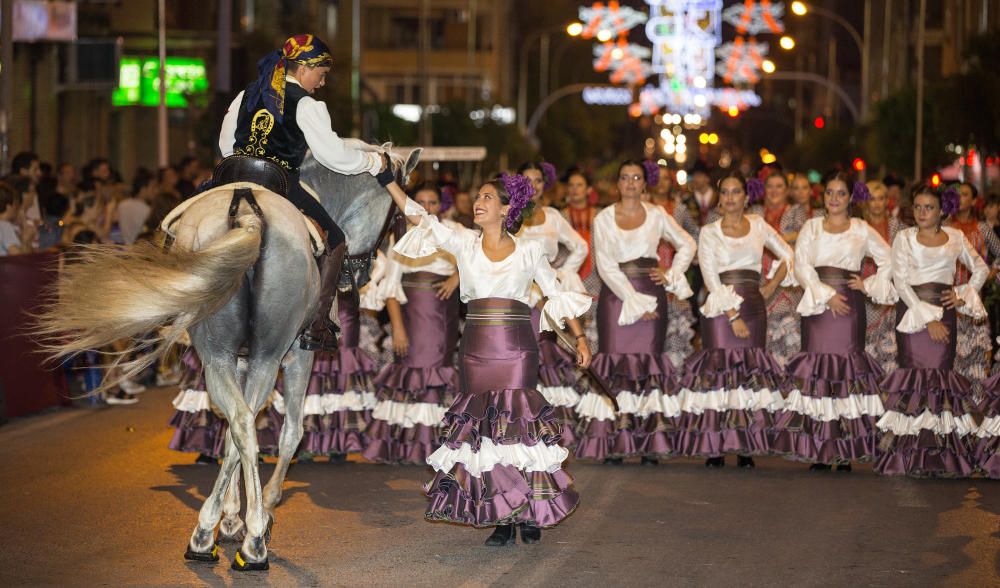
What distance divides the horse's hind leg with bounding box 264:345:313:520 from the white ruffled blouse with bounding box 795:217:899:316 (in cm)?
445

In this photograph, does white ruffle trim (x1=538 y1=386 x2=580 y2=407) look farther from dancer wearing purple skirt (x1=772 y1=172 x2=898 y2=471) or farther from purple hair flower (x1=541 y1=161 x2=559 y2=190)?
purple hair flower (x1=541 y1=161 x2=559 y2=190)

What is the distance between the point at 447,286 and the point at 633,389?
1683 mm

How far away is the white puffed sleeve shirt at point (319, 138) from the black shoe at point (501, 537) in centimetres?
226

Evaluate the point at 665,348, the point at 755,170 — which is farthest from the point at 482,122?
the point at 665,348

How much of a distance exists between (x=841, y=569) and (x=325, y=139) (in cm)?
369

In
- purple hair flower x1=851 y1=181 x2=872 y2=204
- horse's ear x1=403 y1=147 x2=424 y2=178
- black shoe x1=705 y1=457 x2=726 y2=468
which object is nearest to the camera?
horse's ear x1=403 y1=147 x2=424 y2=178

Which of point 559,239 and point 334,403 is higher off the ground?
point 559,239

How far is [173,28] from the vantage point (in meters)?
40.2

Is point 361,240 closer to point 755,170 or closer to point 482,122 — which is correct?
point 755,170

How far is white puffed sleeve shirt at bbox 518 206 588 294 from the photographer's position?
11891 millimetres

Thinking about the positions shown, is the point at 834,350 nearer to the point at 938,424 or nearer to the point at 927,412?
the point at 927,412

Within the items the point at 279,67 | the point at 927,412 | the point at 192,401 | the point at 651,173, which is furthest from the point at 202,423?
the point at 927,412

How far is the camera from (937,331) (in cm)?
1145

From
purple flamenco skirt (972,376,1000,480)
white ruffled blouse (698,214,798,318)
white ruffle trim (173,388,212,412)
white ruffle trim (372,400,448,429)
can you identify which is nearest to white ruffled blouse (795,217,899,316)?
white ruffled blouse (698,214,798,318)
